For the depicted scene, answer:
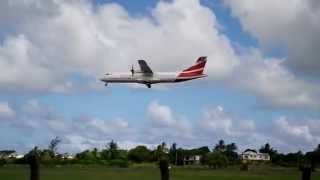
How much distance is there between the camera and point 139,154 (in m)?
168

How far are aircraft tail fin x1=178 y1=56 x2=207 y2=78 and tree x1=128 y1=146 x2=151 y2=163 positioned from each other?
105m

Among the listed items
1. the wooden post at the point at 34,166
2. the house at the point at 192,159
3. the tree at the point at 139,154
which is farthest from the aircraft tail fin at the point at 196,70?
the house at the point at 192,159

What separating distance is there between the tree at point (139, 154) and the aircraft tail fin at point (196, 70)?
343 feet

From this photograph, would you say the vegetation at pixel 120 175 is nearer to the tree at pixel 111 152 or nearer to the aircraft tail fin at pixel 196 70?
the aircraft tail fin at pixel 196 70

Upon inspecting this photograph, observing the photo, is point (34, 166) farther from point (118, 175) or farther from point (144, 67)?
point (118, 175)

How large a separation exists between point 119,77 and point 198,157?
13625 centimetres

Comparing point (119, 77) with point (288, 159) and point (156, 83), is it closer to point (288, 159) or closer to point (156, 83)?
point (156, 83)

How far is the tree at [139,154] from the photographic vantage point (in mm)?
166000

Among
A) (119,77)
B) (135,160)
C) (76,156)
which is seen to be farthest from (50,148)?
(119,77)

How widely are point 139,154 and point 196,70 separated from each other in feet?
358

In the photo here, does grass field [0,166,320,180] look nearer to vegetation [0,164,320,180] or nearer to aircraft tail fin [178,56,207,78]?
vegetation [0,164,320,180]

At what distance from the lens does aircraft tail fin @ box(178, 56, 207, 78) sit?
5853 centimetres

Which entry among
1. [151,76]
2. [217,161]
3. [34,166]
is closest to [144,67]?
[151,76]

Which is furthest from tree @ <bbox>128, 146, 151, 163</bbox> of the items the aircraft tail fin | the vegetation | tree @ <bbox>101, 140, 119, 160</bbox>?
the aircraft tail fin
